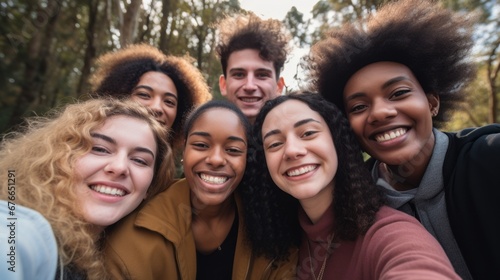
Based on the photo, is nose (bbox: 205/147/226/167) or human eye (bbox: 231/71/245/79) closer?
nose (bbox: 205/147/226/167)

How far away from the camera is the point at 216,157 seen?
8.39 ft

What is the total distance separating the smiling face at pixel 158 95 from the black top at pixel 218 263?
66.4 inches

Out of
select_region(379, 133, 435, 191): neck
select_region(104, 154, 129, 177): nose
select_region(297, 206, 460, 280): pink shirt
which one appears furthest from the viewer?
select_region(379, 133, 435, 191): neck

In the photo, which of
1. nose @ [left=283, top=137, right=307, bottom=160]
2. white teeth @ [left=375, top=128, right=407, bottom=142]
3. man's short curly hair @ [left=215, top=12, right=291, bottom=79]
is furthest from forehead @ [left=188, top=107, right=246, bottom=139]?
man's short curly hair @ [left=215, top=12, right=291, bottom=79]

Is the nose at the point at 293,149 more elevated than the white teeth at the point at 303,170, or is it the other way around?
the nose at the point at 293,149

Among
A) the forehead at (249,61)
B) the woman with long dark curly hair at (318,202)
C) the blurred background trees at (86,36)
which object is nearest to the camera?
the woman with long dark curly hair at (318,202)

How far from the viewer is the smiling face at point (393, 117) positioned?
7.82 ft

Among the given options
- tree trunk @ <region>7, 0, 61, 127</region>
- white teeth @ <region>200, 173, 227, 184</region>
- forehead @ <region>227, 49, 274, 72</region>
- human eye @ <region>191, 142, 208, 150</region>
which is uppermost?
tree trunk @ <region>7, 0, 61, 127</region>

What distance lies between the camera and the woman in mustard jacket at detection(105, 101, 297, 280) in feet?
7.33

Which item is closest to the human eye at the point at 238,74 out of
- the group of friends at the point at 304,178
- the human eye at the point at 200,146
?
the group of friends at the point at 304,178

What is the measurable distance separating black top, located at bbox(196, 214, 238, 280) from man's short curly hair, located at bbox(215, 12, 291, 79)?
2.54 m

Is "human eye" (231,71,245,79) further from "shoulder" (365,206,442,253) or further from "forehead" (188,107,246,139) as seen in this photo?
"shoulder" (365,206,442,253)

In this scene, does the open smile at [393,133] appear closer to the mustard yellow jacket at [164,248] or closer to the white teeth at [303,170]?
the white teeth at [303,170]

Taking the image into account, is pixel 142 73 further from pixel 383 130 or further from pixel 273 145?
pixel 383 130
